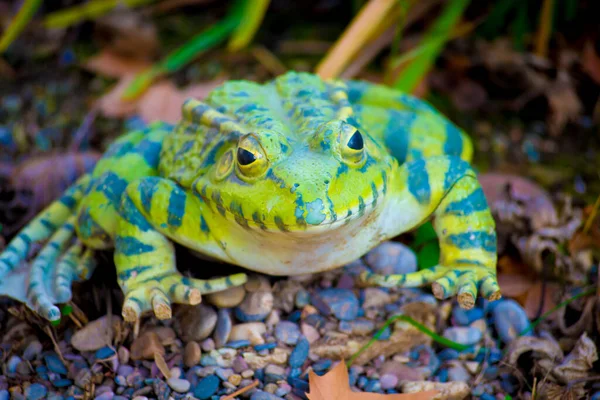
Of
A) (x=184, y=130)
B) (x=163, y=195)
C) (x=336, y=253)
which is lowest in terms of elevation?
(x=336, y=253)

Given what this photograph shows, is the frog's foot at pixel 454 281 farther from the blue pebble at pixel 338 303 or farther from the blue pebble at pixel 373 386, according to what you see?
the blue pebble at pixel 373 386

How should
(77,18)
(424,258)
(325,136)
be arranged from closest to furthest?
(325,136) < (424,258) < (77,18)

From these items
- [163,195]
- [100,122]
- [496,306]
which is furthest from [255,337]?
[100,122]

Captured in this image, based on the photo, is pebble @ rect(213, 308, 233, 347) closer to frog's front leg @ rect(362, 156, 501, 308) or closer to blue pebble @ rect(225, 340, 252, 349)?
blue pebble @ rect(225, 340, 252, 349)

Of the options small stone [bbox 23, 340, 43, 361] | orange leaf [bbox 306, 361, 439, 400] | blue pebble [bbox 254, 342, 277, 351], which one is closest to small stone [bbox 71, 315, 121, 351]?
small stone [bbox 23, 340, 43, 361]

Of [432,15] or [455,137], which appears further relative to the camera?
[432,15]

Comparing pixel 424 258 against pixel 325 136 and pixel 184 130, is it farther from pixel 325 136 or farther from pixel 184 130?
pixel 184 130

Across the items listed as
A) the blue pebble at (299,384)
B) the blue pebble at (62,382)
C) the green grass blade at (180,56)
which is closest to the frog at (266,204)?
the blue pebble at (62,382)
